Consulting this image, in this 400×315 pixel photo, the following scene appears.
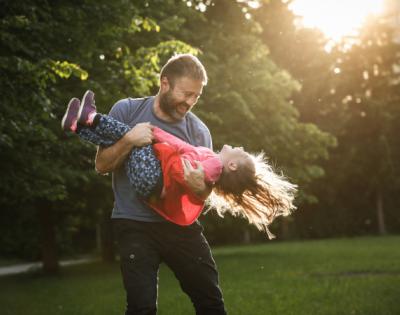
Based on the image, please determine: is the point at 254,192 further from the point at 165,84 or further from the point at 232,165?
the point at 165,84

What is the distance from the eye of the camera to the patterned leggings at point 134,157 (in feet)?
11.9

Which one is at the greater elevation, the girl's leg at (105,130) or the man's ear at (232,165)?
the girl's leg at (105,130)

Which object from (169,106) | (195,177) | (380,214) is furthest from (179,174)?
(380,214)

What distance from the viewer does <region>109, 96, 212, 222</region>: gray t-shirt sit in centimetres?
379

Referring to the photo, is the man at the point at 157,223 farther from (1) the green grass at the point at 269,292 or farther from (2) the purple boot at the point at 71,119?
(1) the green grass at the point at 269,292

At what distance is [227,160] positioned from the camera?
3.85 m

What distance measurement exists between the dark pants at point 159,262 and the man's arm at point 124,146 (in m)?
0.37

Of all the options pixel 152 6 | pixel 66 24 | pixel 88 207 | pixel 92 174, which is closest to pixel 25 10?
pixel 66 24

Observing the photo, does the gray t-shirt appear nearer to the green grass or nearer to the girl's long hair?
the girl's long hair

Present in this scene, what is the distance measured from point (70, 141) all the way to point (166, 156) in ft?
28.8

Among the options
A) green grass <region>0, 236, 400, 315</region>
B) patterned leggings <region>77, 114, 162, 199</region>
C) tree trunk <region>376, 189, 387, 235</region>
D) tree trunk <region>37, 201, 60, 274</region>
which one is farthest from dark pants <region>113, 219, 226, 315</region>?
tree trunk <region>376, 189, 387, 235</region>

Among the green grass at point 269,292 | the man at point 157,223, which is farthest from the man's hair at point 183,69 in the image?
the green grass at point 269,292

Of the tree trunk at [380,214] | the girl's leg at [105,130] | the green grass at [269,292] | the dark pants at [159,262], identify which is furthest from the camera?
the tree trunk at [380,214]

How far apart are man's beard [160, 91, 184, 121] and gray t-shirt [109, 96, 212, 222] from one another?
77 millimetres
